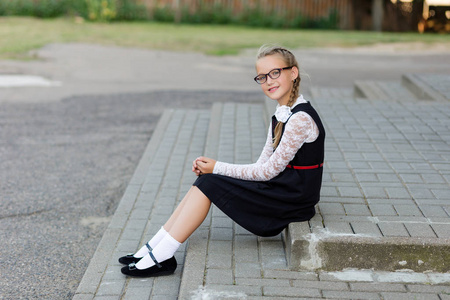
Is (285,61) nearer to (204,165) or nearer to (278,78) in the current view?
(278,78)

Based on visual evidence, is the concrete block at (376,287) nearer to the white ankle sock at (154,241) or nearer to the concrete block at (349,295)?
the concrete block at (349,295)

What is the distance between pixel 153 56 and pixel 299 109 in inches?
400

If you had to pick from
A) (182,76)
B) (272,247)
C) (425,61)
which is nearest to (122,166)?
(272,247)

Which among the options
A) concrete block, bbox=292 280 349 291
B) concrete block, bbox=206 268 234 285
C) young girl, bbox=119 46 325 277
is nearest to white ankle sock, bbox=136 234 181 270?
young girl, bbox=119 46 325 277

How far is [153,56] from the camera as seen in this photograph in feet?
44.2

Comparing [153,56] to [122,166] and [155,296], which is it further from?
[155,296]

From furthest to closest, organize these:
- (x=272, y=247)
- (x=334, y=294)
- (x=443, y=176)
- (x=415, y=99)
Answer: (x=415, y=99)
(x=443, y=176)
(x=272, y=247)
(x=334, y=294)

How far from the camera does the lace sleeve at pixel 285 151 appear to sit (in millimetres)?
3602

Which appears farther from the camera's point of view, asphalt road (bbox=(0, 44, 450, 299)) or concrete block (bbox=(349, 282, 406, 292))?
asphalt road (bbox=(0, 44, 450, 299))

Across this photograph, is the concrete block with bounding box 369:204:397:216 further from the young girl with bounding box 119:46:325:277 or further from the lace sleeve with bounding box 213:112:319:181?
the lace sleeve with bounding box 213:112:319:181

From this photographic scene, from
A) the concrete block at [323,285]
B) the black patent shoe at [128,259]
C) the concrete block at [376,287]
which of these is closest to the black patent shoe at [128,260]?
the black patent shoe at [128,259]

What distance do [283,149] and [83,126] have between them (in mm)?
4653

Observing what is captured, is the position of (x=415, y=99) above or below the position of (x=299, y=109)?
below

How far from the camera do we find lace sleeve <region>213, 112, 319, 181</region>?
11.8ft
